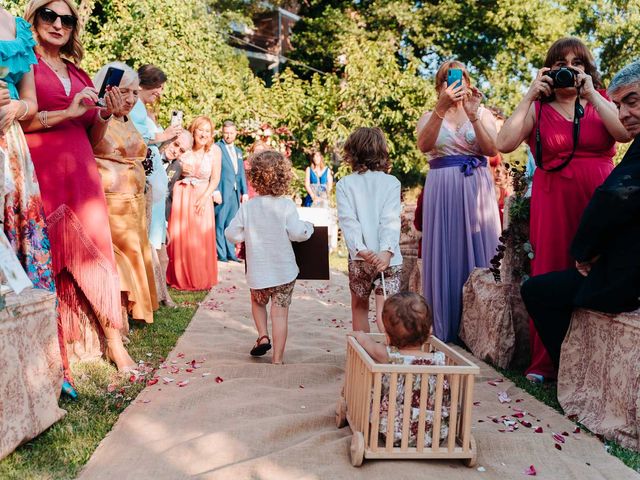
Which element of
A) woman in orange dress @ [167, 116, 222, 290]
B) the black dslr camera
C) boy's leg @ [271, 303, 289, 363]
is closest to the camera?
the black dslr camera

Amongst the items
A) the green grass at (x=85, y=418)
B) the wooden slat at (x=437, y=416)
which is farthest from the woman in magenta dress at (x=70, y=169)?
the wooden slat at (x=437, y=416)

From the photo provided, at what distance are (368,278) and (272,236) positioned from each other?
74 cm

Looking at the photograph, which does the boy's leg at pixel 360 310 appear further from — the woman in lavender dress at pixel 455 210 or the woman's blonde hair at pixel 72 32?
the woman's blonde hair at pixel 72 32

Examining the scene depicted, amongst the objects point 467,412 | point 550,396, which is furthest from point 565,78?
point 467,412

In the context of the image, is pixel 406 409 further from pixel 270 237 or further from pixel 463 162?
pixel 463 162

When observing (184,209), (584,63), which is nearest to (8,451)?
(584,63)

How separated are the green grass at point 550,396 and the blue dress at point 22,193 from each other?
2914 millimetres

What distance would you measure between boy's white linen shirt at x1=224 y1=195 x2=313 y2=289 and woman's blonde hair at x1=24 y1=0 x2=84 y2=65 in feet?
4.77

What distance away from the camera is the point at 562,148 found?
4.20 m

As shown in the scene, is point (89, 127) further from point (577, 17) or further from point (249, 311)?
point (577, 17)

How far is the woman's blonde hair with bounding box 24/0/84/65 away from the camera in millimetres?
3796

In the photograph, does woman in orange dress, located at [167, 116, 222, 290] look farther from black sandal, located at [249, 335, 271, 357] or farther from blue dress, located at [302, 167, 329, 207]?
blue dress, located at [302, 167, 329, 207]

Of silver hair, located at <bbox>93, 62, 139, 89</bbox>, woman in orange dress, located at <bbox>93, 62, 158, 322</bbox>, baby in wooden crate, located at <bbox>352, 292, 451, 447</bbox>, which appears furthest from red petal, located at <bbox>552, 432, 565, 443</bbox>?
silver hair, located at <bbox>93, 62, 139, 89</bbox>

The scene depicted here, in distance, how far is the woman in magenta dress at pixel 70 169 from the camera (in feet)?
12.5
